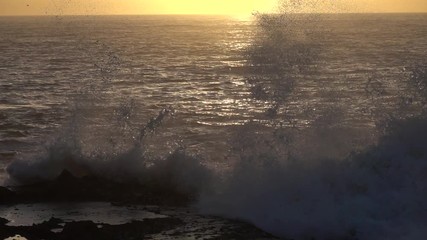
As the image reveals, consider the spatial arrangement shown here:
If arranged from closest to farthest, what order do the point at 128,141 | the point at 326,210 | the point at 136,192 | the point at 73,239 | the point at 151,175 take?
the point at 73,239, the point at 326,210, the point at 136,192, the point at 151,175, the point at 128,141

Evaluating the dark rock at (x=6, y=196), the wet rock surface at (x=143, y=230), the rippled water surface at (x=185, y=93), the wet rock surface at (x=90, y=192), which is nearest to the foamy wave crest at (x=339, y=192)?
the wet rock surface at (x=143, y=230)

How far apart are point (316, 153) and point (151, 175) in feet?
13.0

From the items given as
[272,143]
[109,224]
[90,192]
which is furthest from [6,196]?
[272,143]

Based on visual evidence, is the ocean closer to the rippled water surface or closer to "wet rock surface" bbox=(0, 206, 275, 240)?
the rippled water surface

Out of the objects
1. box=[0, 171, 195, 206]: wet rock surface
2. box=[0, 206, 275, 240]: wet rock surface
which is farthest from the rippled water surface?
box=[0, 206, 275, 240]: wet rock surface

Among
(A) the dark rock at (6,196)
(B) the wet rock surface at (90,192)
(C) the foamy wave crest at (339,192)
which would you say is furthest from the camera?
(B) the wet rock surface at (90,192)

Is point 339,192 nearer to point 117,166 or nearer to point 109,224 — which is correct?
point 109,224

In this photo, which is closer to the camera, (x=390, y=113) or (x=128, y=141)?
(x=390, y=113)

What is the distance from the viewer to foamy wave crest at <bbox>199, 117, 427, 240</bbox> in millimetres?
12688

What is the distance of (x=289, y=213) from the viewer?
1341cm

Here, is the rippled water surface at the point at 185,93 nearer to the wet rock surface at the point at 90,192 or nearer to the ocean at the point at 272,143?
the ocean at the point at 272,143

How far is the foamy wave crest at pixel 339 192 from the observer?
12.7 metres

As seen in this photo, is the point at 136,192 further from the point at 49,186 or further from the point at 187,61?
the point at 187,61

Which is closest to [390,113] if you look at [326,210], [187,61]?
[326,210]
